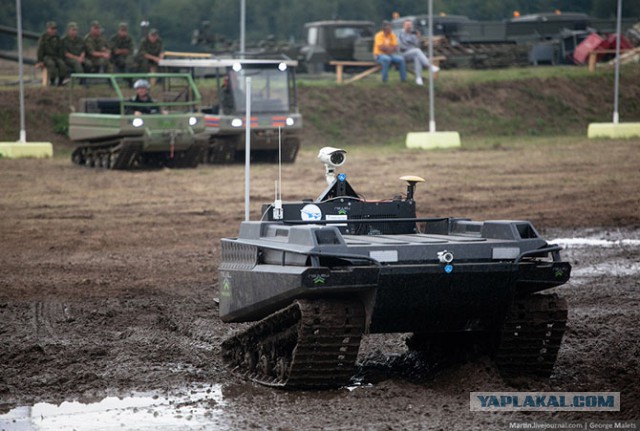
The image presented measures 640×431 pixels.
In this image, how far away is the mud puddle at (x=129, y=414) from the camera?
716 centimetres

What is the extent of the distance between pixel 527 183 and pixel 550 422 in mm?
13889

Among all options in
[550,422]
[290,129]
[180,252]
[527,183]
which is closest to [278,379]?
[550,422]

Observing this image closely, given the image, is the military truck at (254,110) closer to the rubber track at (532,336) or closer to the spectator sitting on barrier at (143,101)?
the spectator sitting on barrier at (143,101)

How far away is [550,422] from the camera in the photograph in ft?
22.3

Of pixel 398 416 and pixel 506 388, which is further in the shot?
pixel 506 388

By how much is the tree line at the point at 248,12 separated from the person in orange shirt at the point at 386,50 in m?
9.30

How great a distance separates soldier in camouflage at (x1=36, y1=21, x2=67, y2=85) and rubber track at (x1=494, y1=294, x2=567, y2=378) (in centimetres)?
2345

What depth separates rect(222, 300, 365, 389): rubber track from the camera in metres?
7.60

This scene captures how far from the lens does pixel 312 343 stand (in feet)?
25.1

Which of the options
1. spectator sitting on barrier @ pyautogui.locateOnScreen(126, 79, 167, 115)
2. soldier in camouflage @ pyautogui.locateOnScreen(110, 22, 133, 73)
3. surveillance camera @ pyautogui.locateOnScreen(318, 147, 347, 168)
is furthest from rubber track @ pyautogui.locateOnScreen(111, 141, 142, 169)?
surveillance camera @ pyautogui.locateOnScreen(318, 147, 347, 168)

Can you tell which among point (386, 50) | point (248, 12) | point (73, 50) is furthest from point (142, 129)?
point (248, 12)

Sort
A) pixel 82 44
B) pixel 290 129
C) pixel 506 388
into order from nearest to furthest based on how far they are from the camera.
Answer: pixel 506 388 → pixel 290 129 → pixel 82 44

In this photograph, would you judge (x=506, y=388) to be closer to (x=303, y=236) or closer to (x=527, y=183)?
(x=303, y=236)

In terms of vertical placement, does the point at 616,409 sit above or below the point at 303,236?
below
